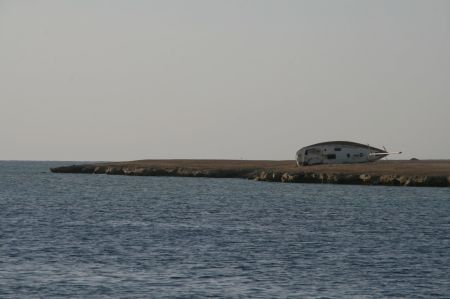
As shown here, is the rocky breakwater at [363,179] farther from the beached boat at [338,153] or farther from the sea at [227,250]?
the sea at [227,250]

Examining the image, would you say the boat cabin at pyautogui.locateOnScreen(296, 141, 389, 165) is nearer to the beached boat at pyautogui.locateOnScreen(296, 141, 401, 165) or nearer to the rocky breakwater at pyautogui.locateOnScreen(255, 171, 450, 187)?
the beached boat at pyautogui.locateOnScreen(296, 141, 401, 165)

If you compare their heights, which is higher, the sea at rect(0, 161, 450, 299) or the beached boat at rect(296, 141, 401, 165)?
the beached boat at rect(296, 141, 401, 165)

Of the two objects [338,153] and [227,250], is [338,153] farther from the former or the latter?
[227,250]

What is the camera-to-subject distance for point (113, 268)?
46.7 meters

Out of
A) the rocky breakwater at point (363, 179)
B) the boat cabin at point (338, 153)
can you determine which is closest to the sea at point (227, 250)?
the rocky breakwater at point (363, 179)

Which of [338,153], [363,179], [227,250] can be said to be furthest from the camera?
[338,153]

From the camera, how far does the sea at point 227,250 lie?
41.5 metres

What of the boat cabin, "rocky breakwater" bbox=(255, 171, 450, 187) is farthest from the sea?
the boat cabin

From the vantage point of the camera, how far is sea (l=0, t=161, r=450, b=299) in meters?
41.5

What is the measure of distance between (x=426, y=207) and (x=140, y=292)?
53621 mm

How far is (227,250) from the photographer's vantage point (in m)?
54.2

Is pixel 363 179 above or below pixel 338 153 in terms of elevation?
below

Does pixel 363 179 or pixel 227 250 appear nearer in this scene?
pixel 227 250

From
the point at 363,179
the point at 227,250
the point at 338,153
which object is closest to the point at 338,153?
the point at 338,153
